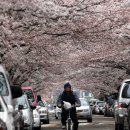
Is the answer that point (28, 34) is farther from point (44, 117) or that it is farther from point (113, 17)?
point (44, 117)

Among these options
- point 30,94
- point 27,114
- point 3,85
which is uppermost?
point 30,94

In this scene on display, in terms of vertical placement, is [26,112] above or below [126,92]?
below

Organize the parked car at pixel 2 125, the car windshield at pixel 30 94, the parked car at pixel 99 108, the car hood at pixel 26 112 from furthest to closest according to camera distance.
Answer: the parked car at pixel 99 108
the car windshield at pixel 30 94
the car hood at pixel 26 112
the parked car at pixel 2 125

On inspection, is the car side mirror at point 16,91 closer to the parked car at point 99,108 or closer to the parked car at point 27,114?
the parked car at point 27,114

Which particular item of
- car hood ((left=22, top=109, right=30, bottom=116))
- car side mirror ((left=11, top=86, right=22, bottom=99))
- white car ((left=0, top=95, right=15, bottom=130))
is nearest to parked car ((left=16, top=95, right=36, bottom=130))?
car hood ((left=22, top=109, right=30, bottom=116))

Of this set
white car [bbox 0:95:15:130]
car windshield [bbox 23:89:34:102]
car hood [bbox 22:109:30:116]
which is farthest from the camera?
car windshield [bbox 23:89:34:102]

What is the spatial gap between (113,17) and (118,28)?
2048 mm

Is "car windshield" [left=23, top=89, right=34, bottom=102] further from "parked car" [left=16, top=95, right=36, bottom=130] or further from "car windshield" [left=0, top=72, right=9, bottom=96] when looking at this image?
"car windshield" [left=0, top=72, right=9, bottom=96]

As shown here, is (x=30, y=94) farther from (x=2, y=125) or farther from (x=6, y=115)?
(x=2, y=125)

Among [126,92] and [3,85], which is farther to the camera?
[126,92]

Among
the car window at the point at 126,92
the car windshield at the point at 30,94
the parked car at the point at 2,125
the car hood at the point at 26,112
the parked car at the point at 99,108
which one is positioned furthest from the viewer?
the parked car at the point at 99,108

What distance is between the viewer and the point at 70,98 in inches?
685

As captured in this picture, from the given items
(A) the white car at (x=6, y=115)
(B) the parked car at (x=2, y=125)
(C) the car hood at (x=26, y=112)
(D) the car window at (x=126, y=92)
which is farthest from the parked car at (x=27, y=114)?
(B) the parked car at (x=2, y=125)

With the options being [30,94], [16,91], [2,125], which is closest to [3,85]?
[16,91]
